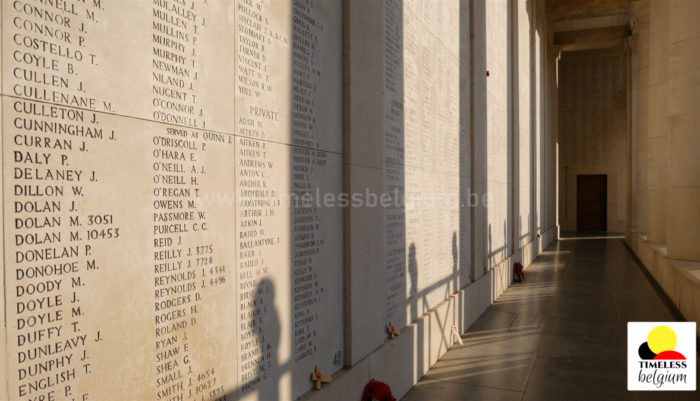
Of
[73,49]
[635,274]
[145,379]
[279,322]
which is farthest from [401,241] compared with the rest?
[635,274]

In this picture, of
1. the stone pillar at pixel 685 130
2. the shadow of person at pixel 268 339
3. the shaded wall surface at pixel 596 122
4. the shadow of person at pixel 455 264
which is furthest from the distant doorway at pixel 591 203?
the shadow of person at pixel 268 339

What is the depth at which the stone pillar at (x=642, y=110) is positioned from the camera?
1722 cm

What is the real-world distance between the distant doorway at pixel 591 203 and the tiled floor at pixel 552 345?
18.1 metres

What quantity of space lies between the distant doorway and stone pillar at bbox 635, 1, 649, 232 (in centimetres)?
1062

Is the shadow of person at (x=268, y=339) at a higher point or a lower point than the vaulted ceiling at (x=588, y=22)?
lower

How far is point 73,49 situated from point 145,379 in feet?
5.09

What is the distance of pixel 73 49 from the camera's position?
6.92 ft

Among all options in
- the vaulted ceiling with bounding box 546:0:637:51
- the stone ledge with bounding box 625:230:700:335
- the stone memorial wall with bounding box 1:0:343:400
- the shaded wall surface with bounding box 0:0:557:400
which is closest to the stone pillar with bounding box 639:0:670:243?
the stone ledge with bounding box 625:230:700:335

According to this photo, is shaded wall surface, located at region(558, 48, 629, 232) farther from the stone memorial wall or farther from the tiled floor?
the stone memorial wall

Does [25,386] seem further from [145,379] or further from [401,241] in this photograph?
[401,241]

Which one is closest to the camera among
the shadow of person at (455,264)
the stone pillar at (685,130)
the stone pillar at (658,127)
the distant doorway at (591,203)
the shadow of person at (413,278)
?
the shadow of person at (413,278)

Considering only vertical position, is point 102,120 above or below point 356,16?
below

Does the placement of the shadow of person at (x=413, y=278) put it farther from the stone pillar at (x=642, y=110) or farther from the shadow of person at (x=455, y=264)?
the stone pillar at (x=642, y=110)

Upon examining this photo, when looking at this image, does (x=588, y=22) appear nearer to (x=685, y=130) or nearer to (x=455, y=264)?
(x=685, y=130)
